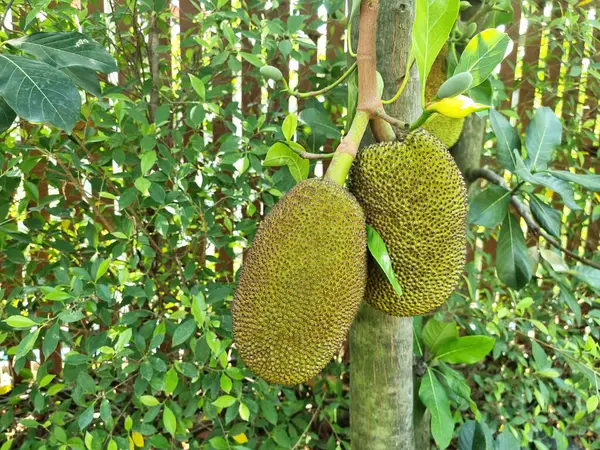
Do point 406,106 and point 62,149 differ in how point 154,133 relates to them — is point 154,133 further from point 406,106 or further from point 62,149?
point 406,106

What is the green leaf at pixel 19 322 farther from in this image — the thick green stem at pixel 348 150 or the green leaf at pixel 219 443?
the thick green stem at pixel 348 150

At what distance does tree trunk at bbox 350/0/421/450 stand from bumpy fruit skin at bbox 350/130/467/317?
0.06 meters

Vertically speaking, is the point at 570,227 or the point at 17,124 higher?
the point at 17,124

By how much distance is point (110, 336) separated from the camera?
88 centimetres

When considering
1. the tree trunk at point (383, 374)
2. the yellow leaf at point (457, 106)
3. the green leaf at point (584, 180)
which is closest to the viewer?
the yellow leaf at point (457, 106)

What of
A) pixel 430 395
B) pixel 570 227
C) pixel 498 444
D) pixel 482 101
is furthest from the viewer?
pixel 570 227

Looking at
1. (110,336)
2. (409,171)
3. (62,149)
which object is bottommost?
(110,336)

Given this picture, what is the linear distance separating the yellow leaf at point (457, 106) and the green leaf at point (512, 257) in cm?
46

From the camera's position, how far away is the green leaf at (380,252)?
1.57 feet

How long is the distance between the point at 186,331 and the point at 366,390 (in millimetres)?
270

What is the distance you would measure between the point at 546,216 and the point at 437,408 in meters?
0.32

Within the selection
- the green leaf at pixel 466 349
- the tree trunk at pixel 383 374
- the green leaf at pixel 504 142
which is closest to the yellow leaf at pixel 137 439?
the tree trunk at pixel 383 374

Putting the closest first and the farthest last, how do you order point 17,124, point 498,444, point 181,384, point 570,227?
point 498,444
point 181,384
point 17,124
point 570,227

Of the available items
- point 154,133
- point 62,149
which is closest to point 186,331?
point 154,133
